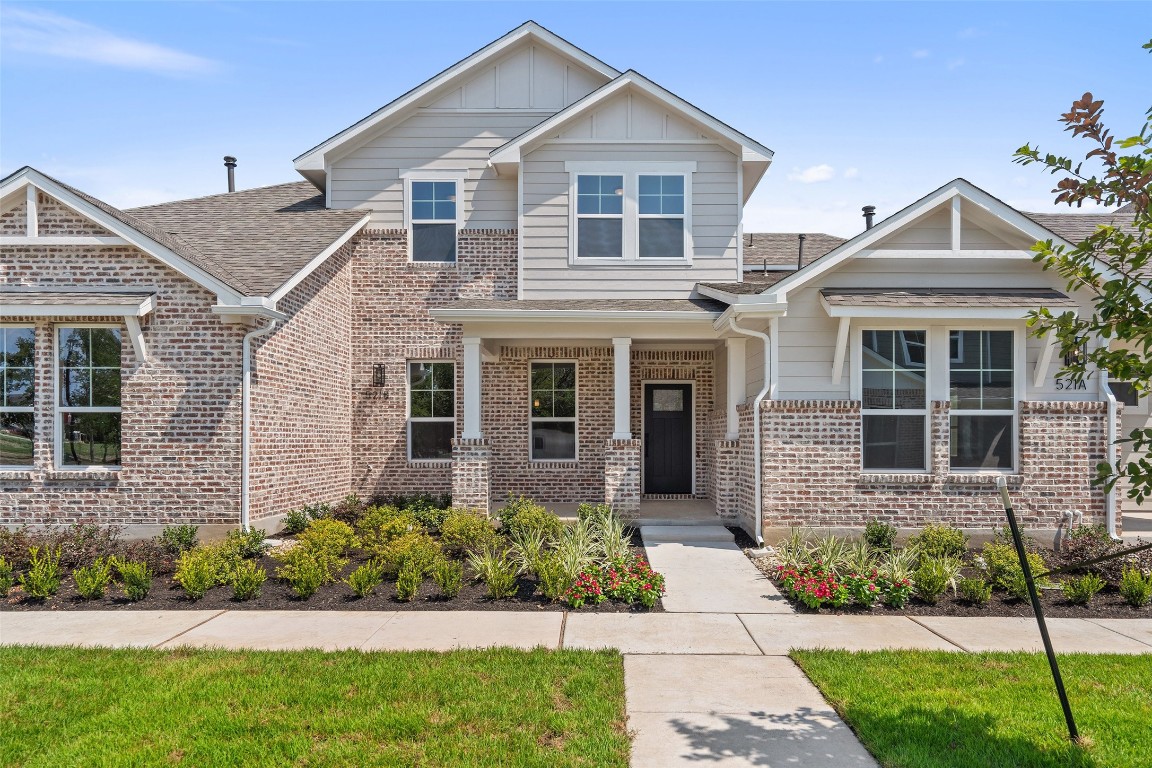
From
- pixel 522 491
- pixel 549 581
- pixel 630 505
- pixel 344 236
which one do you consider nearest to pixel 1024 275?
pixel 630 505

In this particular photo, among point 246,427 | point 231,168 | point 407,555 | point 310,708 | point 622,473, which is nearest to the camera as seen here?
point 310,708

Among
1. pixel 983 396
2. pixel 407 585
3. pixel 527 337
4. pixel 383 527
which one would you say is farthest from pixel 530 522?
pixel 983 396

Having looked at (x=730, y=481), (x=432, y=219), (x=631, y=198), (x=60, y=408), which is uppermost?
(x=631, y=198)

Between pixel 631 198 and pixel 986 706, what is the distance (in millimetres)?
9617

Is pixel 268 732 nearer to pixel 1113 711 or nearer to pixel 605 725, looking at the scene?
pixel 605 725

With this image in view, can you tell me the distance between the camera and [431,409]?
13586mm

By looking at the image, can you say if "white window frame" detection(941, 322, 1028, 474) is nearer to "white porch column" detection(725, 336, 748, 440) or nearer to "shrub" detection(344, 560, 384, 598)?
"white porch column" detection(725, 336, 748, 440)

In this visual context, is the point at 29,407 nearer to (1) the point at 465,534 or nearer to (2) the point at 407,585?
(1) the point at 465,534

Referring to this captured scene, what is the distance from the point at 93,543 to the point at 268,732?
619 centimetres

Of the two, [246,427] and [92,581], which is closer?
[92,581]

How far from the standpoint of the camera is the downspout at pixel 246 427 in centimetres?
994

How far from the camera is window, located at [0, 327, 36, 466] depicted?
10.2 m

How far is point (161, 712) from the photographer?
4.82 meters

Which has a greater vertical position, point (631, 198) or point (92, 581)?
point (631, 198)
